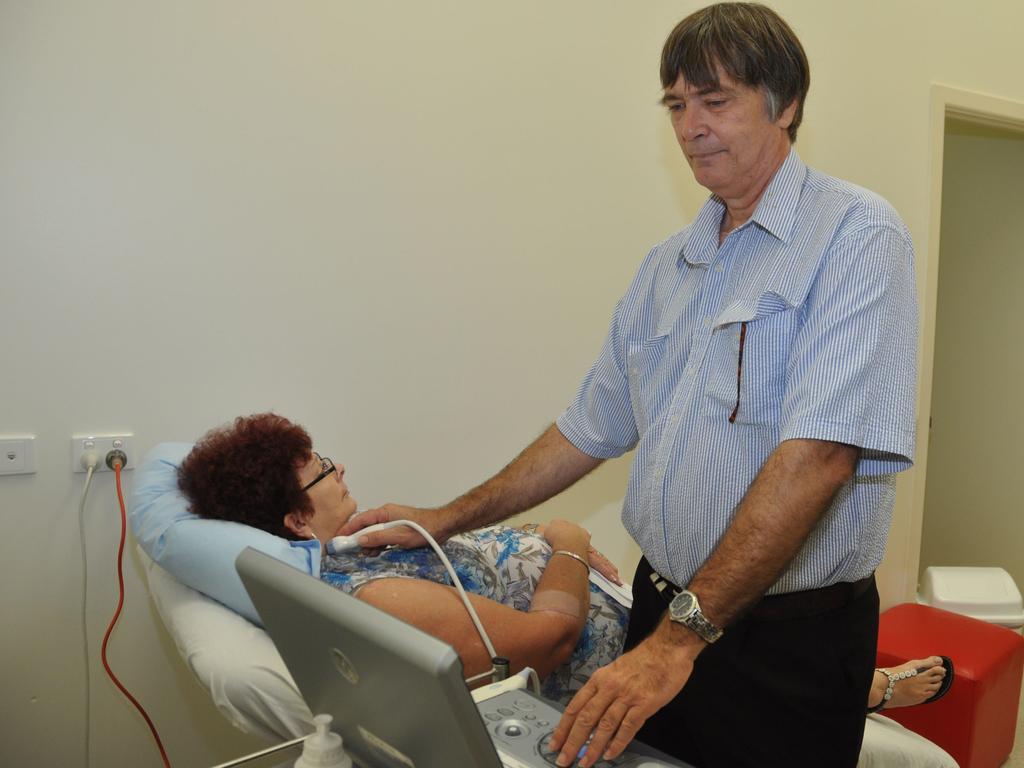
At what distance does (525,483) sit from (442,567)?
220mm

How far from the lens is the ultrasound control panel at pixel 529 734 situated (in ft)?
2.71

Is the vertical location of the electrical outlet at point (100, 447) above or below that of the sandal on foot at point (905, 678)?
above

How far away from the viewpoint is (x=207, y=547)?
143 cm

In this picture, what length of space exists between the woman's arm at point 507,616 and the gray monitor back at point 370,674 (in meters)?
0.38

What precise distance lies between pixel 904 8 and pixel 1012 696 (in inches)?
94.2

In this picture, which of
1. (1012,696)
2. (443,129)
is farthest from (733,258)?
(1012,696)

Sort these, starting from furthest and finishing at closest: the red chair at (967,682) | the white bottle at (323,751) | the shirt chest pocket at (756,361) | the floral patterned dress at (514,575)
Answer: the red chair at (967,682)
the floral patterned dress at (514,575)
the shirt chest pocket at (756,361)
the white bottle at (323,751)

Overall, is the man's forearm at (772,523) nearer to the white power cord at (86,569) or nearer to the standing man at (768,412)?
the standing man at (768,412)

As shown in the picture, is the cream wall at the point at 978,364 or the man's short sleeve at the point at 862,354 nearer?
the man's short sleeve at the point at 862,354

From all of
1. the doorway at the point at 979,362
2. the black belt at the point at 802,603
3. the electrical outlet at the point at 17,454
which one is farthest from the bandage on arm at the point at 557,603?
the doorway at the point at 979,362

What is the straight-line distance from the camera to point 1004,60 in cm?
340

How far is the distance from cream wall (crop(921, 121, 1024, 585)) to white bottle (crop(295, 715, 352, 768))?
167 inches

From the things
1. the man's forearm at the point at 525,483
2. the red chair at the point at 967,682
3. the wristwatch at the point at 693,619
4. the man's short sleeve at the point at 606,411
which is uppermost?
the man's short sleeve at the point at 606,411

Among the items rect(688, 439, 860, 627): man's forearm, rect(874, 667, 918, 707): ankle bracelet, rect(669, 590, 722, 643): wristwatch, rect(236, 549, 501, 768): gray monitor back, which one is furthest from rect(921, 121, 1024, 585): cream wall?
rect(236, 549, 501, 768): gray monitor back
